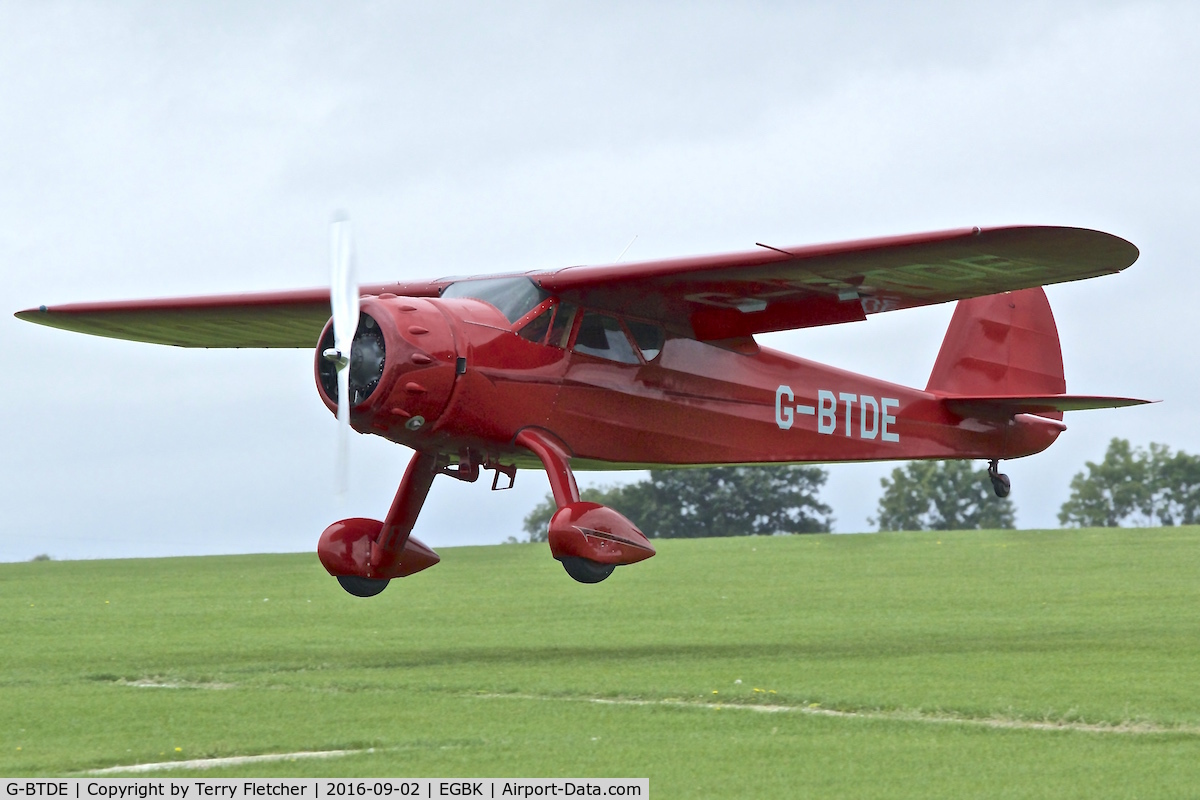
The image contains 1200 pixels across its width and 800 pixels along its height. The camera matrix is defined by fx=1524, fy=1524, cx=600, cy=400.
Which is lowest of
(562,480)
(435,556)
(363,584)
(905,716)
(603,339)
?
(905,716)

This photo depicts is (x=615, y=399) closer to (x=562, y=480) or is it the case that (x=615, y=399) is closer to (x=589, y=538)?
(x=562, y=480)

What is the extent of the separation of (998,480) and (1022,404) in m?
1.11

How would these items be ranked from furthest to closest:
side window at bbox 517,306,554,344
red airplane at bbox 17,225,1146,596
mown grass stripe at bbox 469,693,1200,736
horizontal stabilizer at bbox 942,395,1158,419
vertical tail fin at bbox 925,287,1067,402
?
vertical tail fin at bbox 925,287,1067,402 → horizontal stabilizer at bbox 942,395,1158,419 → side window at bbox 517,306,554,344 → red airplane at bbox 17,225,1146,596 → mown grass stripe at bbox 469,693,1200,736

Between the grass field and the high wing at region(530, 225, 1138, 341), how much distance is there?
146 inches

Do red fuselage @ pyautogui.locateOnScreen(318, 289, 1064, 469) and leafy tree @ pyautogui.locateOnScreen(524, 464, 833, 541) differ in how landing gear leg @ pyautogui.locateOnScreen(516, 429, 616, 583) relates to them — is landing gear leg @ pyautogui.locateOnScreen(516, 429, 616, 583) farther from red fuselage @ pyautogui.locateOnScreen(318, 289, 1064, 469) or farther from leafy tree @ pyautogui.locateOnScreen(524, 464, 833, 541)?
leafy tree @ pyautogui.locateOnScreen(524, 464, 833, 541)

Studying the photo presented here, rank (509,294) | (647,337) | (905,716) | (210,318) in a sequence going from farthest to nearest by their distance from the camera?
(210,318) < (647,337) < (509,294) < (905,716)

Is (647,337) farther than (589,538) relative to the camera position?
Yes

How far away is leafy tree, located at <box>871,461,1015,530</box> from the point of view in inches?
3169

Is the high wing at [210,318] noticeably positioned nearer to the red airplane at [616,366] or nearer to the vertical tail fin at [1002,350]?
the red airplane at [616,366]

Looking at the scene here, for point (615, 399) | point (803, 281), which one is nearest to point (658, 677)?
point (615, 399)

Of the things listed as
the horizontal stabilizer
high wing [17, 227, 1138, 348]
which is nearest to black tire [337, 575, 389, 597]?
high wing [17, 227, 1138, 348]

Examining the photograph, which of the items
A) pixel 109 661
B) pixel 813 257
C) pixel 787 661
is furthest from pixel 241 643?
pixel 813 257

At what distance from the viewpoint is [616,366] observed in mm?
15797

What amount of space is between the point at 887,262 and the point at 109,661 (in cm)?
911
